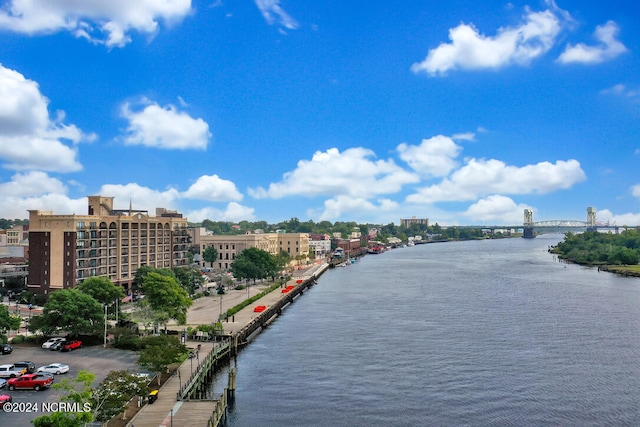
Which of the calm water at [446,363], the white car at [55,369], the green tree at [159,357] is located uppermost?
the green tree at [159,357]

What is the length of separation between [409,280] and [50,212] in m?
57.6

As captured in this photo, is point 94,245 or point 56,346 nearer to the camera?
point 56,346

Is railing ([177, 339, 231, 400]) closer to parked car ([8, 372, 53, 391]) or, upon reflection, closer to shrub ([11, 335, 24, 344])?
parked car ([8, 372, 53, 391])

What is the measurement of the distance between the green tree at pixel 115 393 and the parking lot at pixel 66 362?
367 cm

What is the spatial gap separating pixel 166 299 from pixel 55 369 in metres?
14.6

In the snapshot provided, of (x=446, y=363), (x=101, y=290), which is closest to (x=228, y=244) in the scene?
(x=101, y=290)

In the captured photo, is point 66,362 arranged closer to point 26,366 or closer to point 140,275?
point 26,366

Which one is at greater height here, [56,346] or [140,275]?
Answer: [140,275]

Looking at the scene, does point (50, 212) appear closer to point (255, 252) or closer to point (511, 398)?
point (255, 252)

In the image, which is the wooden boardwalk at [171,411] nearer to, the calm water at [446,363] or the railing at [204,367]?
the railing at [204,367]

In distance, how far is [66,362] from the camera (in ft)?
116

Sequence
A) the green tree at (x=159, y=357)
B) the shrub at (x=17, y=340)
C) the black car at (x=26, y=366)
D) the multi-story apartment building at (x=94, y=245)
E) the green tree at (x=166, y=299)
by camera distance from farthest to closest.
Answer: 1. the multi-story apartment building at (x=94, y=245)
2. the green tree at (x=166, y=299)
3. the shrub at (x=17, y=340)
4. the black car at (x=26, y=366)
5. the green tree at (x=159, y=357)

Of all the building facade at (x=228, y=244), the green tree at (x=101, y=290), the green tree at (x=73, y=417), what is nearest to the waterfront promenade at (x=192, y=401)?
the green tree at (x=73, y=417)

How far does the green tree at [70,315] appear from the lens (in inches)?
1578
